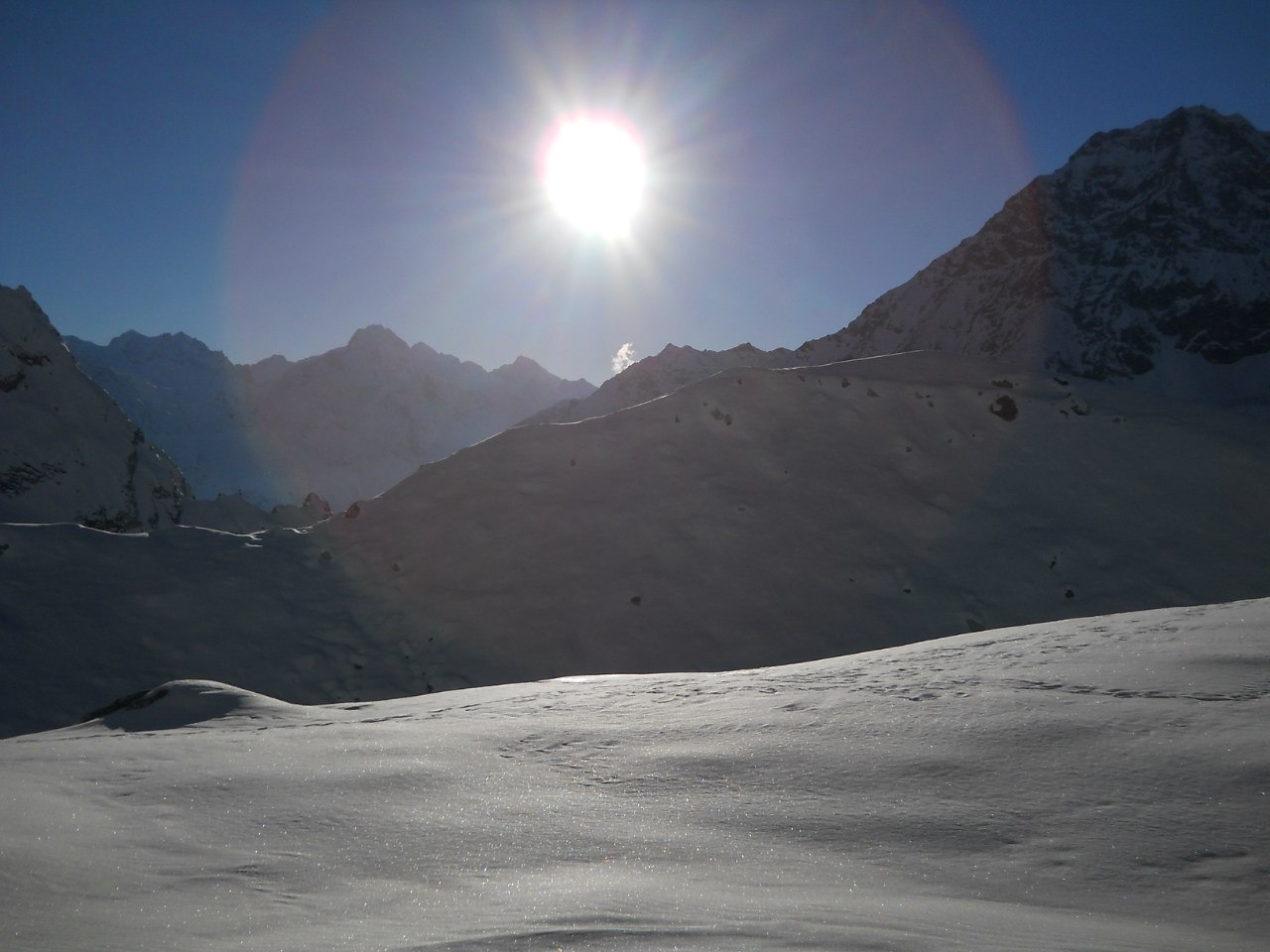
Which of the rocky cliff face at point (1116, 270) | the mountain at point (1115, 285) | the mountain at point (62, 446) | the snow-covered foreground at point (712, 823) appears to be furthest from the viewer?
the rocky cliff face at point (1116, 270)

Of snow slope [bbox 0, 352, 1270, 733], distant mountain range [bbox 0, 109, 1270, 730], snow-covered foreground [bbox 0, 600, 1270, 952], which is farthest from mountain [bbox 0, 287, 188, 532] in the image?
snow-covered foreground [bbox 0, 600, 1270, 952]

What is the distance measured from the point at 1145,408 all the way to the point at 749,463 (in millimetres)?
14410

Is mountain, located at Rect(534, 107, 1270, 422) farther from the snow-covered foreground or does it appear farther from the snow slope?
the snow-covered foreground

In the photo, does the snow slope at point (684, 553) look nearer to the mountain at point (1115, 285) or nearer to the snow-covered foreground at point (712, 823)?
the snow-covered foreground at point (712, 823)

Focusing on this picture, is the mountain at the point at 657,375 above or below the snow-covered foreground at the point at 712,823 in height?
above

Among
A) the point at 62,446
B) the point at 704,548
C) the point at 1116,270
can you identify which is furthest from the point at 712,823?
the point at 1116,270

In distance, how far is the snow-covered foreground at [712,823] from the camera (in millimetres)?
2477

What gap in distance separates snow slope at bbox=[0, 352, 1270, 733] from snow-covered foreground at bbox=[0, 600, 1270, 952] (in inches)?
363

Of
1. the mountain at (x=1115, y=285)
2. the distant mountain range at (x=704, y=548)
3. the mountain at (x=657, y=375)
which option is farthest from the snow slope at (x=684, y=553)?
the mountain at (x=657, y=375)

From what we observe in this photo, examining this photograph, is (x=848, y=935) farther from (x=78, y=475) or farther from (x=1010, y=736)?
(x=78, y=475)

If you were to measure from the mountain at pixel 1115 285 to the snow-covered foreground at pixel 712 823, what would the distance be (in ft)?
245

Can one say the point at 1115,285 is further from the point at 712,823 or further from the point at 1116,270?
the point at 712,823

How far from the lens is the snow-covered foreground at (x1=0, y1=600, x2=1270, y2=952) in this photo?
2477 mm

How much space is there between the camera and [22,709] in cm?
1237
